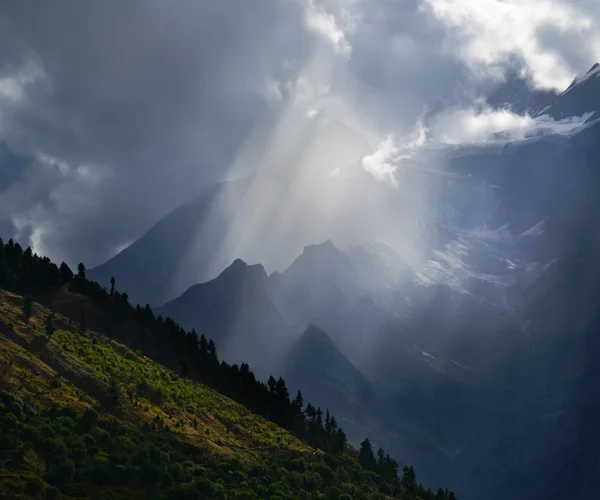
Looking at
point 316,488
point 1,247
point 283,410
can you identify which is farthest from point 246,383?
point 316,488

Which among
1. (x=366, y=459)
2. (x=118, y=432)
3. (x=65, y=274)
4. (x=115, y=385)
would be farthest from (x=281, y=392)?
(x=118, y=432)

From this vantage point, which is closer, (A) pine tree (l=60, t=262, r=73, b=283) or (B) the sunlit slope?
(B) the sunlit slope

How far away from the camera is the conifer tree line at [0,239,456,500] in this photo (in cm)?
14162

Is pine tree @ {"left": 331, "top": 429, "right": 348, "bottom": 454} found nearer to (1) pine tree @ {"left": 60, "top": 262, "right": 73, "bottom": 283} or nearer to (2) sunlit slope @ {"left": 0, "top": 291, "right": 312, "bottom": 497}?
(2) sunlit slope @ {"left": 0, "top": 291, "right": 312, "bottom": 497}

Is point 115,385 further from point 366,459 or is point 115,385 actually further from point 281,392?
point 281,392

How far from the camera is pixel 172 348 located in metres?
162

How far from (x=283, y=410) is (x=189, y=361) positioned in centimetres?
2356

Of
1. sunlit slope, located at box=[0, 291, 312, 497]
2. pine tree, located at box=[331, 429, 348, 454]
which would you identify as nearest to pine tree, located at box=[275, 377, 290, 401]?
pine tree, located at box=[331, 429, 348, 454]

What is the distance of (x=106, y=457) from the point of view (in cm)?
6962

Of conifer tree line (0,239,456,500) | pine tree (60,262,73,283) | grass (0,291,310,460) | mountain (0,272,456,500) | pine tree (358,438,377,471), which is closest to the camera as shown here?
mountain (0,272,456,500)

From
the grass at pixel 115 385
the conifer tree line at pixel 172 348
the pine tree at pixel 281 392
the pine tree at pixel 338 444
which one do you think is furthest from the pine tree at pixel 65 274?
the pine tree at pixel 338 444

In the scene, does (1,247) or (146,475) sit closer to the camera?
(146,475)

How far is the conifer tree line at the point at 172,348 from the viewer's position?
14162 cm

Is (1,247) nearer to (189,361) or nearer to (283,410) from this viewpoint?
(189,361)
